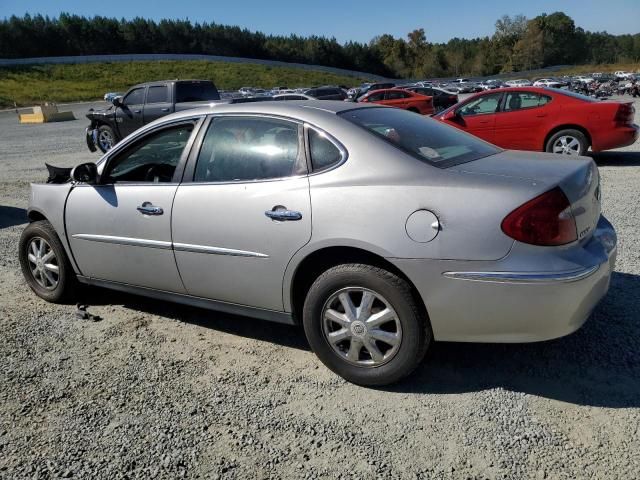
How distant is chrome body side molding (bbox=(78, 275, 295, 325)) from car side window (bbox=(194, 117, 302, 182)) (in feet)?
2.58

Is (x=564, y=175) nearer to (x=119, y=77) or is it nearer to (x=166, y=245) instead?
(x=166, y=245)

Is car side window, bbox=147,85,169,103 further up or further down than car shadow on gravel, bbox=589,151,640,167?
further up

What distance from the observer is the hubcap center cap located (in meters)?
2.96

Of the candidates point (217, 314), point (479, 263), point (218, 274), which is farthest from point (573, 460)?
point (217, 314)

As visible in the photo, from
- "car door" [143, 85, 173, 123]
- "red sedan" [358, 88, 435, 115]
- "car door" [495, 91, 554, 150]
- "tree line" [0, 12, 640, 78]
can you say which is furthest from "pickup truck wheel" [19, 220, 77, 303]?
"tree line" [0, 12, 640, 78]

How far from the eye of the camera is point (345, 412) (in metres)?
2.84

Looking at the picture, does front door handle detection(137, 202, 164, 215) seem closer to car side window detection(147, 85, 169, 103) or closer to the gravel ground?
the gravel ground

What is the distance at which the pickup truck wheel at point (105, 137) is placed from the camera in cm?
1512

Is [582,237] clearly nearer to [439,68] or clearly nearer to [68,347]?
[68,347]

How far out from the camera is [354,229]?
2.86m

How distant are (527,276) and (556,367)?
2.92 ft

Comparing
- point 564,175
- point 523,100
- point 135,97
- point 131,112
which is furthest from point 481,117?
point 135,97

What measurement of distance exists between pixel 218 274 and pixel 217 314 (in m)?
0.89

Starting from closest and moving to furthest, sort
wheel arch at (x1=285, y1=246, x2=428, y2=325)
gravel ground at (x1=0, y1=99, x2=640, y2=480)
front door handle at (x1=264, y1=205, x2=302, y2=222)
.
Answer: gravel ground at (x1=0, y1=99, x2=640, y2=480) < wheel arch at (x1=285, y1=246, x2=428, y2=325) < front door handle at (x1=264, y1=205, x2=302, y2=222)
